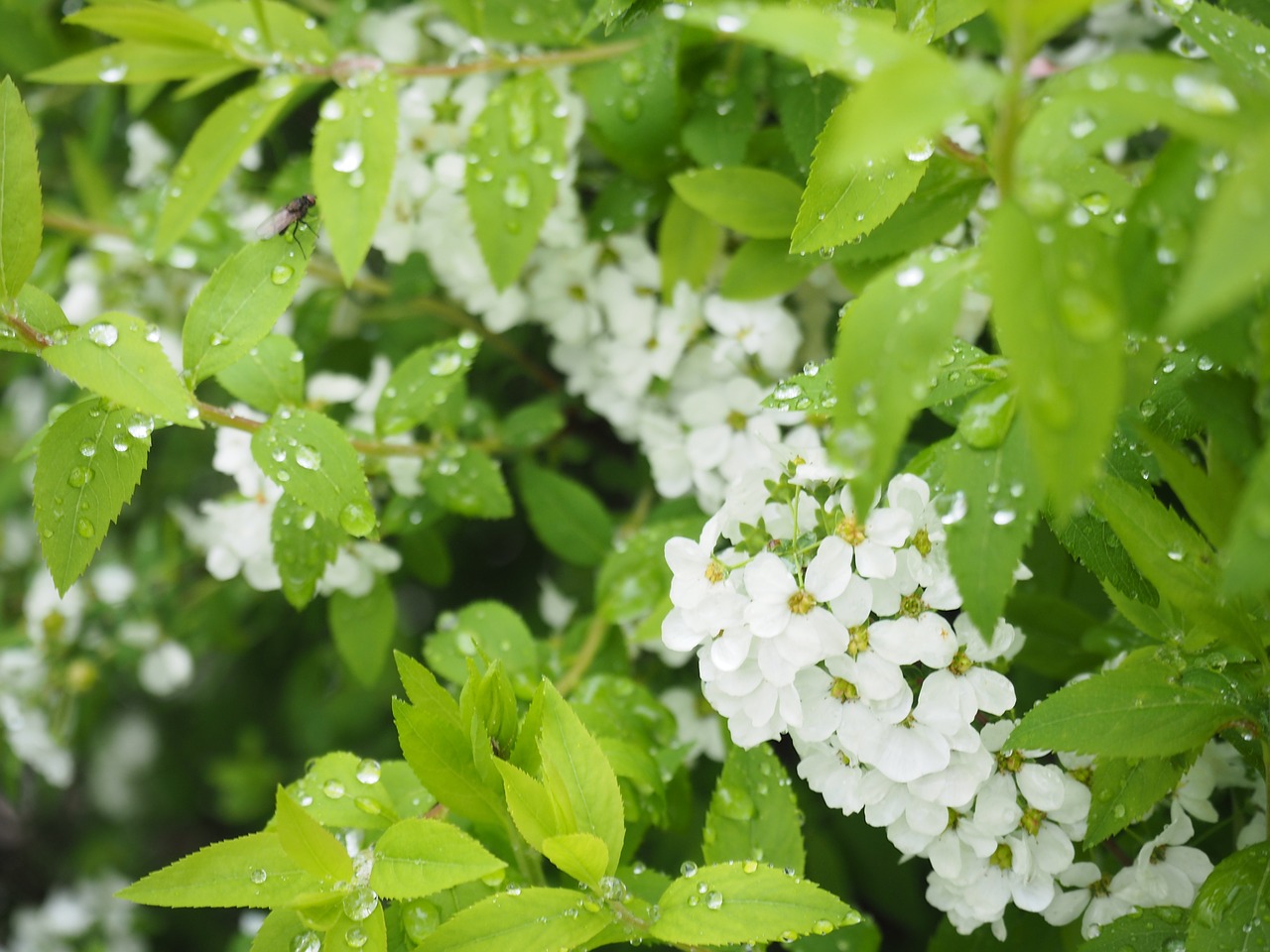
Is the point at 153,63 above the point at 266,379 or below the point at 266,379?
above

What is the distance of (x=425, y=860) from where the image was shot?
3.31 ft

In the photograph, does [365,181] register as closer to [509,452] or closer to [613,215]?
[613,215]

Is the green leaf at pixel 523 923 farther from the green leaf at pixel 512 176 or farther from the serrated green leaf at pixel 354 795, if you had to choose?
the green leaf at pixel 512 176

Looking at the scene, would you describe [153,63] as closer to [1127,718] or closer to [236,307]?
[236,307]

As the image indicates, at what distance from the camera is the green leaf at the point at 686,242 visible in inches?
64.5

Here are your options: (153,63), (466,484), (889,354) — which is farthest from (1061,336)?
(153,63)

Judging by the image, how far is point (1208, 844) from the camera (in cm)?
132

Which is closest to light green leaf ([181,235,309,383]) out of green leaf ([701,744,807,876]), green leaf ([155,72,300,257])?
green leaf ([155,72,300,257])

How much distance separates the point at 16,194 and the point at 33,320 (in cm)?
14

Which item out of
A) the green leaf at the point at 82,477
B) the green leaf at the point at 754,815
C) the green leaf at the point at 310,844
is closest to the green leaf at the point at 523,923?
the green leaf at the point at 310,844

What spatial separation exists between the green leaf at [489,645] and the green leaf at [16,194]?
0.72 meters

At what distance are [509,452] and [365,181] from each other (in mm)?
707

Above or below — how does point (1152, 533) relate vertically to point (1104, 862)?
above

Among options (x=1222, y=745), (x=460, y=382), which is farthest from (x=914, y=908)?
(x=460, y=382)
